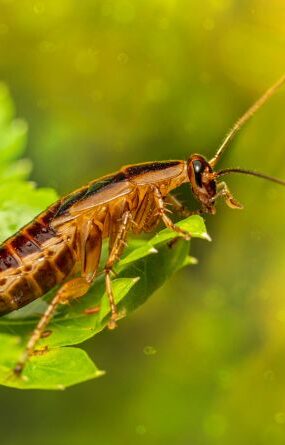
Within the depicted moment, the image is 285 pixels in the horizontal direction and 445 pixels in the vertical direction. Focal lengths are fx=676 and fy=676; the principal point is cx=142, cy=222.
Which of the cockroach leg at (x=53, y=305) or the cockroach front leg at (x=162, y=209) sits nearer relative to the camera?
the cockroach leg at (x=53, y=305)

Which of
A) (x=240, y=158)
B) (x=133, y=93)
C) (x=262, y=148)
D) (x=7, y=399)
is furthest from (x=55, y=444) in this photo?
(x=133, y=93)

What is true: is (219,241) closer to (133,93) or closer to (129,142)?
(129,142)

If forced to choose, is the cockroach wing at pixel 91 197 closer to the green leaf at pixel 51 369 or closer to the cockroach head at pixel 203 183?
the cockroach head at pixel 203 183

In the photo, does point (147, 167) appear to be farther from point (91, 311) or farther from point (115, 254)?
point (91, 311)

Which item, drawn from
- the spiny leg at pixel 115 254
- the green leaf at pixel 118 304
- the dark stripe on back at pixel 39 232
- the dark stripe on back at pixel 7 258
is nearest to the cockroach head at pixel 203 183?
the spiny leg at pixel 115 254

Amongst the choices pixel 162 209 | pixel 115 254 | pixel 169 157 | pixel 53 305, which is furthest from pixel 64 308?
pixel 169 157

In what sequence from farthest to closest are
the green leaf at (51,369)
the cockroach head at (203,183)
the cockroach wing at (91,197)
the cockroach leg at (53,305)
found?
the cockroach head at (203,183)
the cockroach wing at (91,197)
the cockroach leg at (53,305)
the green leaf at (51,369)
